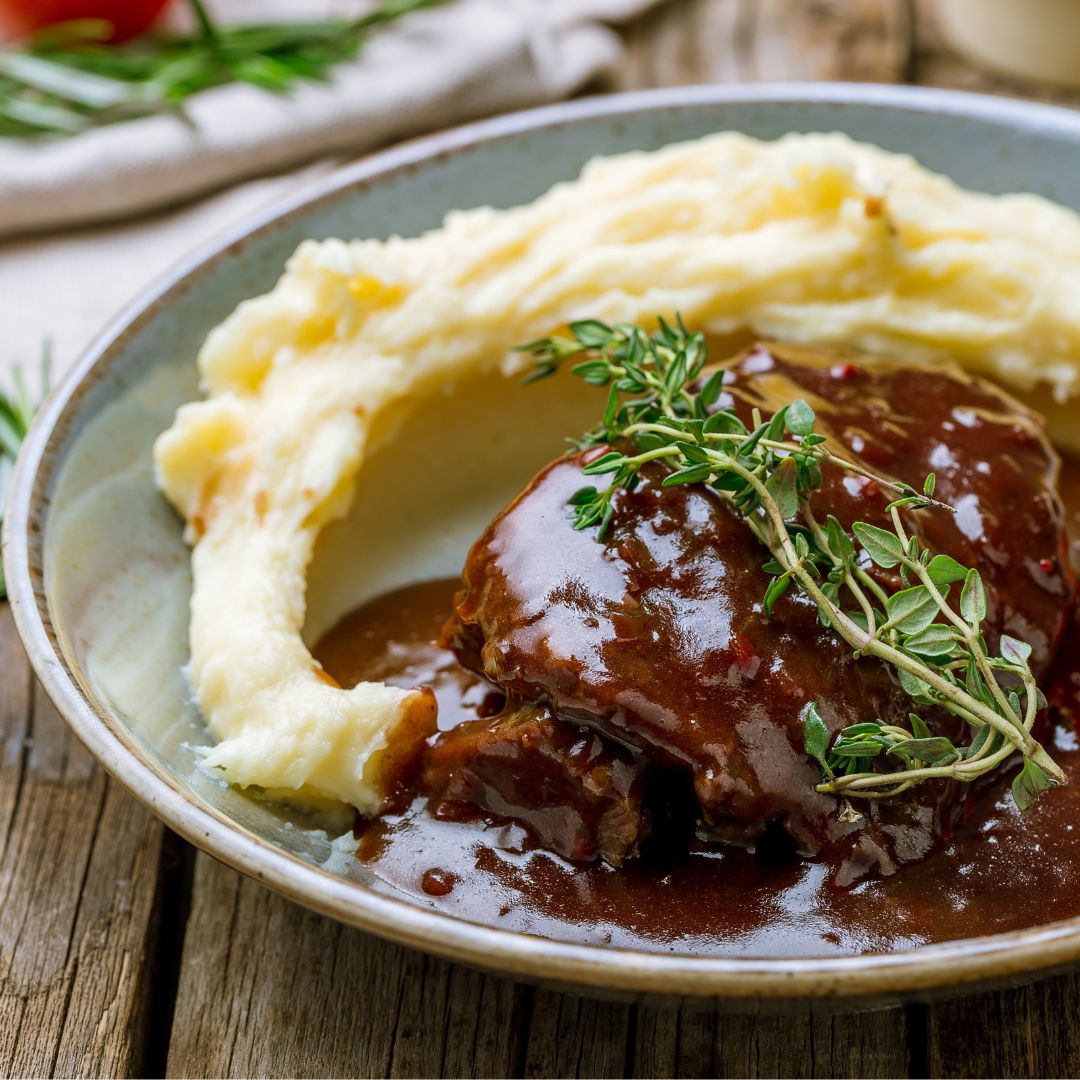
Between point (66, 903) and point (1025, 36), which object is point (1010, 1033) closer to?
point (66, 903)

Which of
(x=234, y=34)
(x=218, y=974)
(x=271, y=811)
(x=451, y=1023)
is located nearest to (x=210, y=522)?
(x=271, y=811)

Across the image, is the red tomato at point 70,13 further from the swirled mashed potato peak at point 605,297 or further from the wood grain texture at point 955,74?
the wood grain texture at point 955,74

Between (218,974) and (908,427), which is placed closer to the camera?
(218,974)

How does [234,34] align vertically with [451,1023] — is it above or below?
above

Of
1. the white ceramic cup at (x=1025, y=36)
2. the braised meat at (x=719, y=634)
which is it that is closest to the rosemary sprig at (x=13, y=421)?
the braised meat at (x=719, y=634)

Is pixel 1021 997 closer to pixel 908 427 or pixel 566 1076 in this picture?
pixel 566 1076

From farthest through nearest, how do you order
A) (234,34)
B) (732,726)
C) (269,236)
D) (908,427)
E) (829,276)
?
1. (234,34)
2. (269,236)
3. (829,276)
4. (908,427)
5. (732,726)

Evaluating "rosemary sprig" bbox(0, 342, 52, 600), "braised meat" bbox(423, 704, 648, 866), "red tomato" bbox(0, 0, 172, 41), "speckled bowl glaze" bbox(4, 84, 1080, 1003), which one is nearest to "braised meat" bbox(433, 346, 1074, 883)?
"braised meat" bbox(423, 704, 648, 866)
